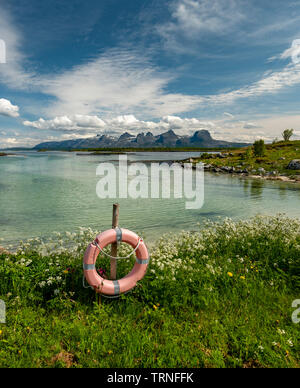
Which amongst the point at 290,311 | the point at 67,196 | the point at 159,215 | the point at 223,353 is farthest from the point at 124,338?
the point at 67,196

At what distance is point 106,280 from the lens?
190 inches

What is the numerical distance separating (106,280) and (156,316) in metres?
1.21

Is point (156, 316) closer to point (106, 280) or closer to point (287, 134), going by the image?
point (106, 280)

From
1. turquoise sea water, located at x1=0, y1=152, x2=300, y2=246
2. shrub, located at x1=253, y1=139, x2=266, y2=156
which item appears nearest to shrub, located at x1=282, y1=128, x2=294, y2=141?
shrub, located at x1=253, y1=139, x2=266, y2=156

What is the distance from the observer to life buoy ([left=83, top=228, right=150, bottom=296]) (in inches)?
185

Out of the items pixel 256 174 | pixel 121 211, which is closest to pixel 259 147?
pixel 256 174

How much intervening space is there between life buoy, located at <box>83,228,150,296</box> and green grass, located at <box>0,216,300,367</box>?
0.77 ft

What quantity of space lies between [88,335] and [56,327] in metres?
0.58

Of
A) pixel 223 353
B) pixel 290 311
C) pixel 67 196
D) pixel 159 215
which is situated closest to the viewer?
pixel 223 353

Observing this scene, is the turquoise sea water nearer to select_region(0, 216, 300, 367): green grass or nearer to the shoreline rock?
select_region(0, 216, 300, 367): green grass

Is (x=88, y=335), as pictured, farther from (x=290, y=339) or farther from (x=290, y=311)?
(x=290, y=311)
